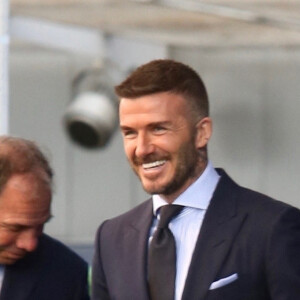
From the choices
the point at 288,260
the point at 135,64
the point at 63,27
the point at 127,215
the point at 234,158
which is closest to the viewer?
the point at 288,260

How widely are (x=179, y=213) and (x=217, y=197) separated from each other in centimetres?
11

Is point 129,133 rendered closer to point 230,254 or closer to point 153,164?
point 153,164

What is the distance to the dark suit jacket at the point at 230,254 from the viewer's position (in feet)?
10.2

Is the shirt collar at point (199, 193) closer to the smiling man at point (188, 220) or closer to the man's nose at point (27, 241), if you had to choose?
the smiling man at point (188, 220)

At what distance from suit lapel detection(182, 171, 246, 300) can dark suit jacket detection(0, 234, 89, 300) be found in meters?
0.40

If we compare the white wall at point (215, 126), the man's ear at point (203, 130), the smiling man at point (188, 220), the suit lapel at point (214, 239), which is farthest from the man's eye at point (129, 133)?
the white wall at point (215, 126)

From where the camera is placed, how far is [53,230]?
36.1 feet

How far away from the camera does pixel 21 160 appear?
10.6 ft

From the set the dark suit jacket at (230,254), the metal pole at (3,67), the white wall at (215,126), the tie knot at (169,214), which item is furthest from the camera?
the white wall at (215,126)

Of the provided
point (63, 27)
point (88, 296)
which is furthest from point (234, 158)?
point (88, 296)

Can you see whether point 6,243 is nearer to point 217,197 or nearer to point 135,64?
point 217,197

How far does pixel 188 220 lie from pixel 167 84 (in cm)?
35

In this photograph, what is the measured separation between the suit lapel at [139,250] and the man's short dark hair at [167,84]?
0.31 metres

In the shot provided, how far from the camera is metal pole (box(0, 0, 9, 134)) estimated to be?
158 inches
